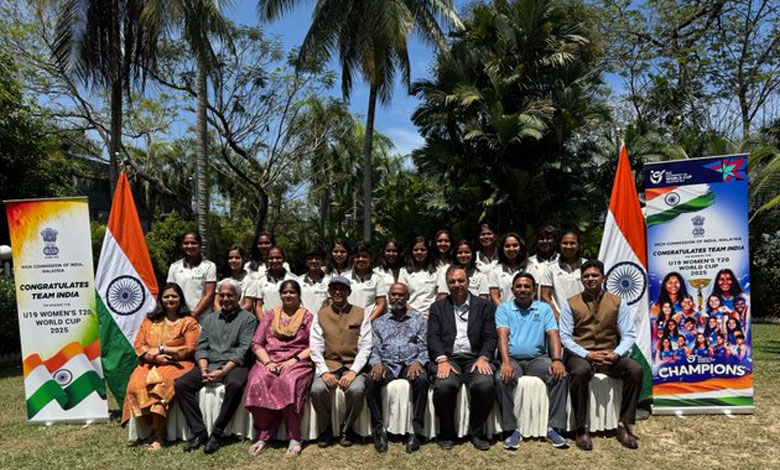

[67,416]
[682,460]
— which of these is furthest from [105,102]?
[682,460]

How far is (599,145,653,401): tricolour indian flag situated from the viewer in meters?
5.39

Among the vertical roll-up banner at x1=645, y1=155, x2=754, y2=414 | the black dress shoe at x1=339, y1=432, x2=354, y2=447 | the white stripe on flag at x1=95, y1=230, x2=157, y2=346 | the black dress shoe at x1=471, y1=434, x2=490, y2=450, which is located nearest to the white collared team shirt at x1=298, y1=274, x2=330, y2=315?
the black dress shoe at x1=339, y1=432, x2=354, y2=447

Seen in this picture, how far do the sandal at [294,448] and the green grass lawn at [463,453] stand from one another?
0.06m

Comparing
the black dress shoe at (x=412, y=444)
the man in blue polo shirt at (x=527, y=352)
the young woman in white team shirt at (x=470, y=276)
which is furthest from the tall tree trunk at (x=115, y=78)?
the man in blue polo shirt at (x=527, y=352)

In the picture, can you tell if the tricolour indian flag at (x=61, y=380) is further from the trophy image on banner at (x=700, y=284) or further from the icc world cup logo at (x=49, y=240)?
the trophy image on banner at (x=700, y=284)

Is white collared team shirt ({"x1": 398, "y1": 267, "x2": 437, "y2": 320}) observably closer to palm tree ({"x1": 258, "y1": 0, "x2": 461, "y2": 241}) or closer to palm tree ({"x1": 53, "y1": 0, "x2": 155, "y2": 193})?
palm tree ({"x1": 53, "y1": 0, "x2": 155, "y2": 193})

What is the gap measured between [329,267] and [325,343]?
1097 mm

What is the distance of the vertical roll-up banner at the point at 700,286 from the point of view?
17.2ft

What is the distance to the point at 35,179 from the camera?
1020 cm

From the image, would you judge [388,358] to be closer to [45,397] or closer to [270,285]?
[270,285]

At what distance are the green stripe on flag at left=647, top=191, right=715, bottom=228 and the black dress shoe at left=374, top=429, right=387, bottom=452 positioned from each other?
330cm

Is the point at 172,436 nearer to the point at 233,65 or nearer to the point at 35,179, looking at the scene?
the point at 35,179

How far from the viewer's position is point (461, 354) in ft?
16.0

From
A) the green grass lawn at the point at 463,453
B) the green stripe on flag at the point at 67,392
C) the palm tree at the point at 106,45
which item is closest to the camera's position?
the green grass lawn at the point at 463,453
